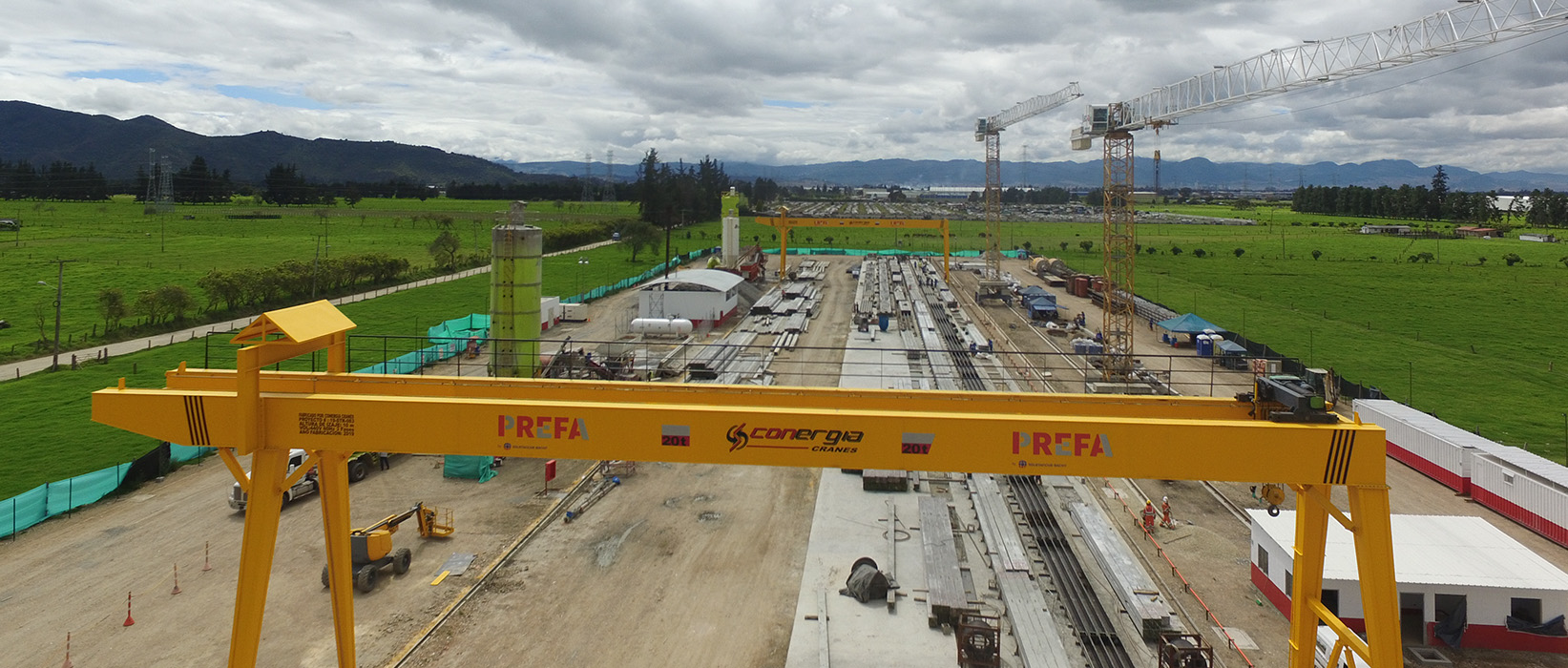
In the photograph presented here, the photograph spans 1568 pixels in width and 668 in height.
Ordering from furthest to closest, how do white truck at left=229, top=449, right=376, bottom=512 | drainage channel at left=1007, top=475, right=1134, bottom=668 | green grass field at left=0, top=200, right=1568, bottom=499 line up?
1. green grass field at left=0, top=200, right=1568, bottom=499
2. white truck at left=229, top=449, right=376, bottom=512
3. drainage channel at left=1007, top=475, right=1134, bottom=668

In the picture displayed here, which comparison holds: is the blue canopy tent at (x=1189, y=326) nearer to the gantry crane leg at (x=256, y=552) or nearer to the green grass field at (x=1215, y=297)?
the green grass field at (x=1215, y=297)

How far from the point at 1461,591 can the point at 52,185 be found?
144 m

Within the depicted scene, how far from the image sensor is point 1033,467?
8750 millimetres

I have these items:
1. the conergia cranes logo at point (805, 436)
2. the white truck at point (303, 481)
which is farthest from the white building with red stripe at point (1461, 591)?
the white truck at point (303, 481)

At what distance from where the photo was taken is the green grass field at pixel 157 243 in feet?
143

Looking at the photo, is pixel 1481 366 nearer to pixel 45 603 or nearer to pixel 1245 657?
pixel 1245 657

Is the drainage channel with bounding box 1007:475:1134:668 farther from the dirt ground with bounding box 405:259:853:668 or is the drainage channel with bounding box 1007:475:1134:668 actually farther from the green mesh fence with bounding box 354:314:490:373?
the green mesh fence with bounding box 354:314:490:373

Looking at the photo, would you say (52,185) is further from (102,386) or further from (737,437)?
(737,437)

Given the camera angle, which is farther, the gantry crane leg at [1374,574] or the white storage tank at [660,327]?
the white storage tank at [660,327]

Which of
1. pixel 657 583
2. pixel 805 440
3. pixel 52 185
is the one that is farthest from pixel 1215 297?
pixel 52 185

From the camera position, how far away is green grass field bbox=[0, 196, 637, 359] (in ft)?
143

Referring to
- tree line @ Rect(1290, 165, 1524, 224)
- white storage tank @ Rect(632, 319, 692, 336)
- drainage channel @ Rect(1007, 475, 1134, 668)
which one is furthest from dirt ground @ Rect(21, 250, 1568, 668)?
tree line @ Rect(1290, 165, 1524, 224)

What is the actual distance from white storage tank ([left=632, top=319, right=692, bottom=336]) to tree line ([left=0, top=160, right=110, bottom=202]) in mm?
105193

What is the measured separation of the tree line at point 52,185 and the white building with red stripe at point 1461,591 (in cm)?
13576
